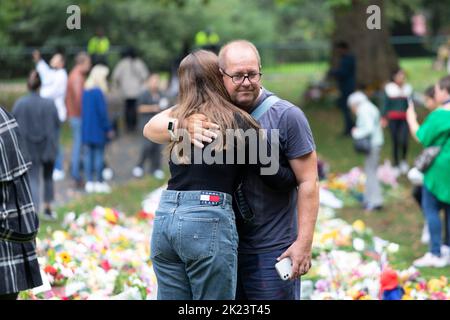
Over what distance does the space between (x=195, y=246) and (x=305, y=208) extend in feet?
2.24

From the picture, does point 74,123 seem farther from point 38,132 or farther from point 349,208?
point 349,208

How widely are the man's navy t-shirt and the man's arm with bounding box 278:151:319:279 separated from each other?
0.23 feet

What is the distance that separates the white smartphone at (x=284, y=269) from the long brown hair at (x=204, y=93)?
0.74 meters

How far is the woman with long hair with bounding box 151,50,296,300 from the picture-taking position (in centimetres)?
454

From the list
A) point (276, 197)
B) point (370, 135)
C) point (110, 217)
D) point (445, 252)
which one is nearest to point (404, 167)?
point (370, 135)

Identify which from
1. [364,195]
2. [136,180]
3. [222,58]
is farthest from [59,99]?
[222,58]

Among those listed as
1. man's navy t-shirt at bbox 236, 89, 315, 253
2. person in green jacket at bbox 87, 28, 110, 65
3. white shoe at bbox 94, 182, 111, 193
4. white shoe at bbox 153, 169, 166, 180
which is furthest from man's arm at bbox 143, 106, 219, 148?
person in green jacket at bbox 87, 28, 110, 65

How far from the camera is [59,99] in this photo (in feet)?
47.3

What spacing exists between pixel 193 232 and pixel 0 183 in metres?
1.01

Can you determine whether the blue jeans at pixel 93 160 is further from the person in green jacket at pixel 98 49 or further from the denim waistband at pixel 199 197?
the denim waistband at pixel 199 197

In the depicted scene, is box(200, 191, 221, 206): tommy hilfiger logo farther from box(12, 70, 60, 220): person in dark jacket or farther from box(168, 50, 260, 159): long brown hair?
box(12, 70, 60, 220): person in dark jacket

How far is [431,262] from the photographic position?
8875 mm

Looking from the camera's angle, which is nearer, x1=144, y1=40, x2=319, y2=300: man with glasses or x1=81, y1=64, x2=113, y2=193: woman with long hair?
x1=144, y1=40, x2=319, y2=300: man with glasses
